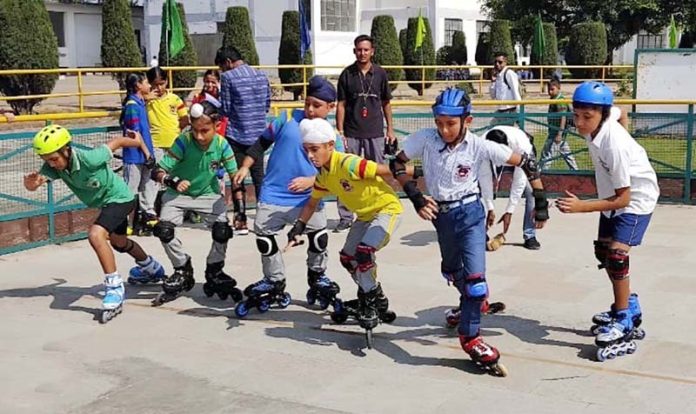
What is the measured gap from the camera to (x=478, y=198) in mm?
5633

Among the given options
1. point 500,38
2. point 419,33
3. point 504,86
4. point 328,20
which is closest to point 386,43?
point 419,33

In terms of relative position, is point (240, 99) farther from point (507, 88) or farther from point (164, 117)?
point (507, 88)

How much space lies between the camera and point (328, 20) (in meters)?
45.8

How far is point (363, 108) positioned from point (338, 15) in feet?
Answer: 123

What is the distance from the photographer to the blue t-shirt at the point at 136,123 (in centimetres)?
952

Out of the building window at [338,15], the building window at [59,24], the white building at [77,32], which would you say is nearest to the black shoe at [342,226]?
the building window at [338,15]

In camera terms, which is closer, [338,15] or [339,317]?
[339,317]

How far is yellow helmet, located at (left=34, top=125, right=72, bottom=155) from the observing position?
650 cm

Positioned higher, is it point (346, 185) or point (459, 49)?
point (459, 49)

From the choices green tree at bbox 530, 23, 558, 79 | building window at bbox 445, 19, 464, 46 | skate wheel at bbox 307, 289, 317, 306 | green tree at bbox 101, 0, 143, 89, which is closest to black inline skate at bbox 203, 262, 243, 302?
skate wheel at bbox 307, 289, 317, 306

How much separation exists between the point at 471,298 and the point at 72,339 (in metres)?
2.82

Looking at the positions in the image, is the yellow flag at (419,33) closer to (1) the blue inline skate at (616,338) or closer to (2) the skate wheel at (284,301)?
(2) the skate wheel at (284,301)

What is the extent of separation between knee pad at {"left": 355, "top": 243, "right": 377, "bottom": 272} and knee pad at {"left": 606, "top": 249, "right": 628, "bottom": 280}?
1.49 m

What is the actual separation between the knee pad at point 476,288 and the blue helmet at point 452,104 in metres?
0.97
